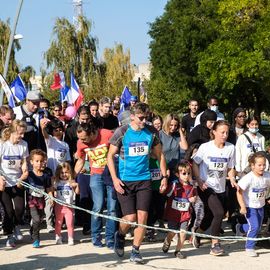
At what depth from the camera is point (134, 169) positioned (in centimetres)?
676

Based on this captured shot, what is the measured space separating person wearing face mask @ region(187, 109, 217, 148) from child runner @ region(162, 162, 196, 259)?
1.20m

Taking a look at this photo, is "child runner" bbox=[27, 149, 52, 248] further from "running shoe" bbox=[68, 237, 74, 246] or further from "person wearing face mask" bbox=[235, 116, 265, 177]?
"person wearing face mask" bbox=[235, 116, 265, 177]

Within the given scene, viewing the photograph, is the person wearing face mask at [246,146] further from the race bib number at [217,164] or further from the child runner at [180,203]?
the child runner at [180,203]

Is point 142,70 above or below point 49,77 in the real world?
above

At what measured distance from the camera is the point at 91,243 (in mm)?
7980

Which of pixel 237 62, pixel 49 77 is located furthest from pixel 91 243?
pixel 49 77

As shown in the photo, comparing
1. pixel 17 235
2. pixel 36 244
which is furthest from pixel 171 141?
pixel 17 235

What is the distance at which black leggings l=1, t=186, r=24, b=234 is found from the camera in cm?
774

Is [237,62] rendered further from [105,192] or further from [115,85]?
[105,192]

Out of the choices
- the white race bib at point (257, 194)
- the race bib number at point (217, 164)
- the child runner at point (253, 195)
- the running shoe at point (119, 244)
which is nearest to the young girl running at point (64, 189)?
the running shoe at point (119, 244)

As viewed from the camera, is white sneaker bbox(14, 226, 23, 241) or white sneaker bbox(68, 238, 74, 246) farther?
white sneaker bbox(14, 226, 23, 241)

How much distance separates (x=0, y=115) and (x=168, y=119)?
106 inches

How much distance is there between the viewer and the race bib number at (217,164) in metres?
7.36

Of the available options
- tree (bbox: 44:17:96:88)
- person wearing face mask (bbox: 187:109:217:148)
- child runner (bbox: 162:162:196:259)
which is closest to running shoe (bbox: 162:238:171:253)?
child runner (bbox: 162:162:196:259)
